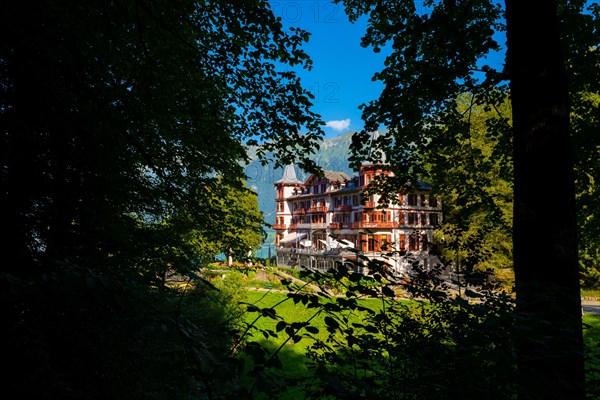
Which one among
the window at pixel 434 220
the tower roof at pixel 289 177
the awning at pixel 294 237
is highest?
the tower roof at pixel 289 177

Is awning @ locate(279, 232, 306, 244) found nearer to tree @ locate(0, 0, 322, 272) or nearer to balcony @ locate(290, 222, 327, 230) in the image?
balcony @ locate(290, 222, 327, 230)

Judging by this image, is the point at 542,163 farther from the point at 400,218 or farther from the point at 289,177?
the point at 289,177

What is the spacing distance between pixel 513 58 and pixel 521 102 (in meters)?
0.55

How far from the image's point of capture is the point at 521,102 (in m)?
3.52

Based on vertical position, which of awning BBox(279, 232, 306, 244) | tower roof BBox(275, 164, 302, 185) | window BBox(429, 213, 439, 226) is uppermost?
tower roof BBox(275, 164, 302, 185)

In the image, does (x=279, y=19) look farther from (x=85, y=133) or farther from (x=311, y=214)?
(x=311, y=214)

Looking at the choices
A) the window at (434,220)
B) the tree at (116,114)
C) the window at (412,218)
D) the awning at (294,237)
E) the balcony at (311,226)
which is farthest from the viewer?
the awning at (294,237)

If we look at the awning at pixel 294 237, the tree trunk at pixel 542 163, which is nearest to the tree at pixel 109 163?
the tree trunk at pixel 542 163

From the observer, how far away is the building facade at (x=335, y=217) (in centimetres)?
3447

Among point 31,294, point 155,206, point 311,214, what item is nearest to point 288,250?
point 311,214

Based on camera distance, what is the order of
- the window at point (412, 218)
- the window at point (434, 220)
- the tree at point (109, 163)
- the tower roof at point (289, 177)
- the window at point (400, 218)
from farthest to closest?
the tower roof at point (289, 177) → the window at point (412, 218) → the window at point (400, 218) → the window at point (434, 220) → the tree at point (109, 163)

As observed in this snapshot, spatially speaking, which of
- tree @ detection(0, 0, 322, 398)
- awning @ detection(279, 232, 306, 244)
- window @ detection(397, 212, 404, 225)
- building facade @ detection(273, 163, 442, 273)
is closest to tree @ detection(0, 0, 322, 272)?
tree @ detection(0, 0, 322, 398)

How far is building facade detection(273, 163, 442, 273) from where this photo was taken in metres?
34.5

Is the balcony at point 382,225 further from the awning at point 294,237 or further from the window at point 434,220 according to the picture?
the awning at point 294,237
